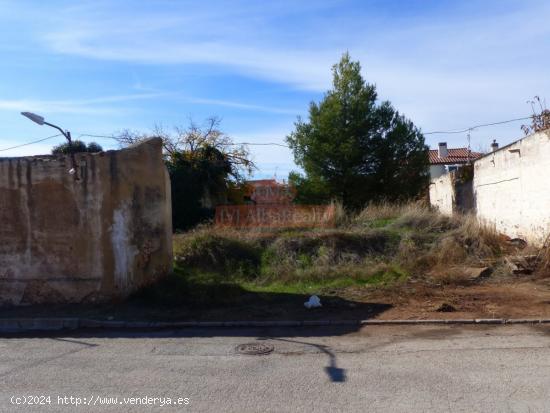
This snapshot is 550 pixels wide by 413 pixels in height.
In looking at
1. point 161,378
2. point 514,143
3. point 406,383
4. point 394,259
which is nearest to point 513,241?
point 514,143

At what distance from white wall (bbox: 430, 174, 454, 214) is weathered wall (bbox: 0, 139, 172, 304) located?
691 inches

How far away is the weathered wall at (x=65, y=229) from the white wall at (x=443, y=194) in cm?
1756

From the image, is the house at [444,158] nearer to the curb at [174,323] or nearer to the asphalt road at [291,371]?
the curb at [174,323]

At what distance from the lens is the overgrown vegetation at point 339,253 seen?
1241 centimetres

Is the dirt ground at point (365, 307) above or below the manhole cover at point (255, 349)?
above

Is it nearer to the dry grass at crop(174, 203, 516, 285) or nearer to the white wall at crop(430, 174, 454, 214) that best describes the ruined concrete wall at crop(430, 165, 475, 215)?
the white wall at crop(430, 174, 454, 214)

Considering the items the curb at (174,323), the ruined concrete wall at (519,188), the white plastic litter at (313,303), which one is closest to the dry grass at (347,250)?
the ruined concrete wall at (519,188)

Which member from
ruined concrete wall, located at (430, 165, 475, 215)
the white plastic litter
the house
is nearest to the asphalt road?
the white plastic litter

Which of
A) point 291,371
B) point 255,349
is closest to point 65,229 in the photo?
point 255,349

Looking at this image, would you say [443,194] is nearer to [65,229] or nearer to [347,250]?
[347,250]

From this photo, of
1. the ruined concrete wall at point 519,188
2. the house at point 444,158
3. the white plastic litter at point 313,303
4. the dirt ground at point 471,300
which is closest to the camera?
the dirt ground at point 471,300

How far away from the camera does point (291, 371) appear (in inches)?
241

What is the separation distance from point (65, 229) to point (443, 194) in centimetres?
2082

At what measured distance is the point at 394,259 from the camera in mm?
13469
